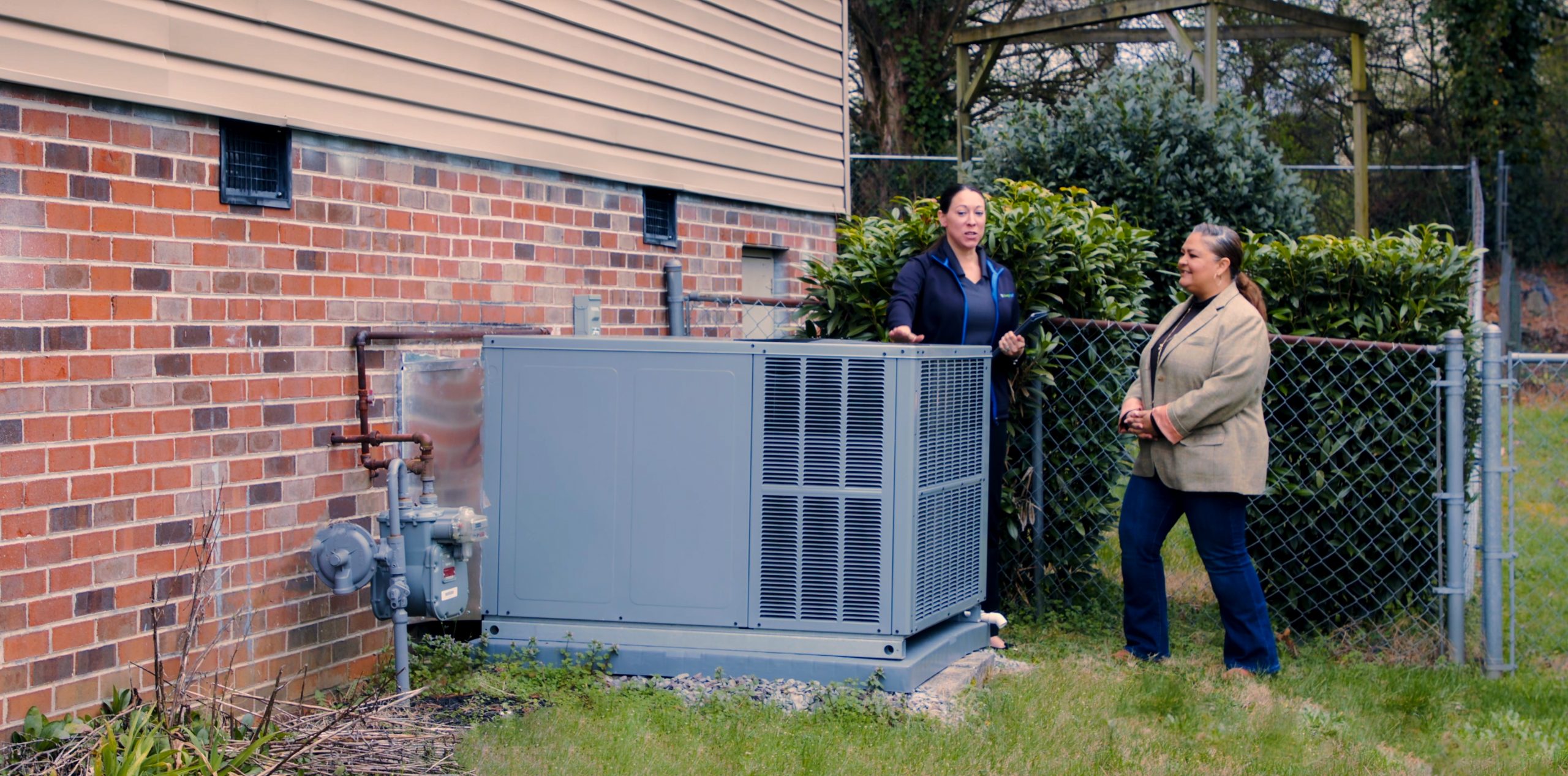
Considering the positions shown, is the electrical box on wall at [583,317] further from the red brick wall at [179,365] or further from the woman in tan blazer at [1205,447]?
the woman in tan blazer at [1205,447]

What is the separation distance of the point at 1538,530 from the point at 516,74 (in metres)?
6.25

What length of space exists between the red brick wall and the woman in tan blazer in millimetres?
2657

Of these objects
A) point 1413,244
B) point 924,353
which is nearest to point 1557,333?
point 1413,244

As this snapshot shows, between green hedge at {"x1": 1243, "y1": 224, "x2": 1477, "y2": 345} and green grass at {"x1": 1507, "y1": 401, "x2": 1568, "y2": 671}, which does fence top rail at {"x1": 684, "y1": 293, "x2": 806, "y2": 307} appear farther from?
green grass at {"x1": 1507, "y1": 401, "x2": 1568, "y2": 671}

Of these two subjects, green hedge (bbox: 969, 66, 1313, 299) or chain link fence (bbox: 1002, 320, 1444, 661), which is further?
green hedge (bbox: 969, 66, 1313, 299)

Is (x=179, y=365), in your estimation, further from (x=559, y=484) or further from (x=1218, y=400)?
(x=1218, y=400)

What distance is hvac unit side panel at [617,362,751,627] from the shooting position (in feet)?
15.2

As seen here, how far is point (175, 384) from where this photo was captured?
157 inches

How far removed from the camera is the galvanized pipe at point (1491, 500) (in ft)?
18.0

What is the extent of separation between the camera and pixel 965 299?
5.37 meters

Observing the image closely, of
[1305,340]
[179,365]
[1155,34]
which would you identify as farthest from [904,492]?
[1155,34]

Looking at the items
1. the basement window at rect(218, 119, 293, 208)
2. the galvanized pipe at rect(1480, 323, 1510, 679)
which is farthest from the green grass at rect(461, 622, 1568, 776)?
the basement window at rect(218, 119, 293, 208)

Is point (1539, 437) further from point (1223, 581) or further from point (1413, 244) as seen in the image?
point (1223, 581)

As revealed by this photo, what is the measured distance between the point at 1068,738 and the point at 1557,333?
70.6 ft
